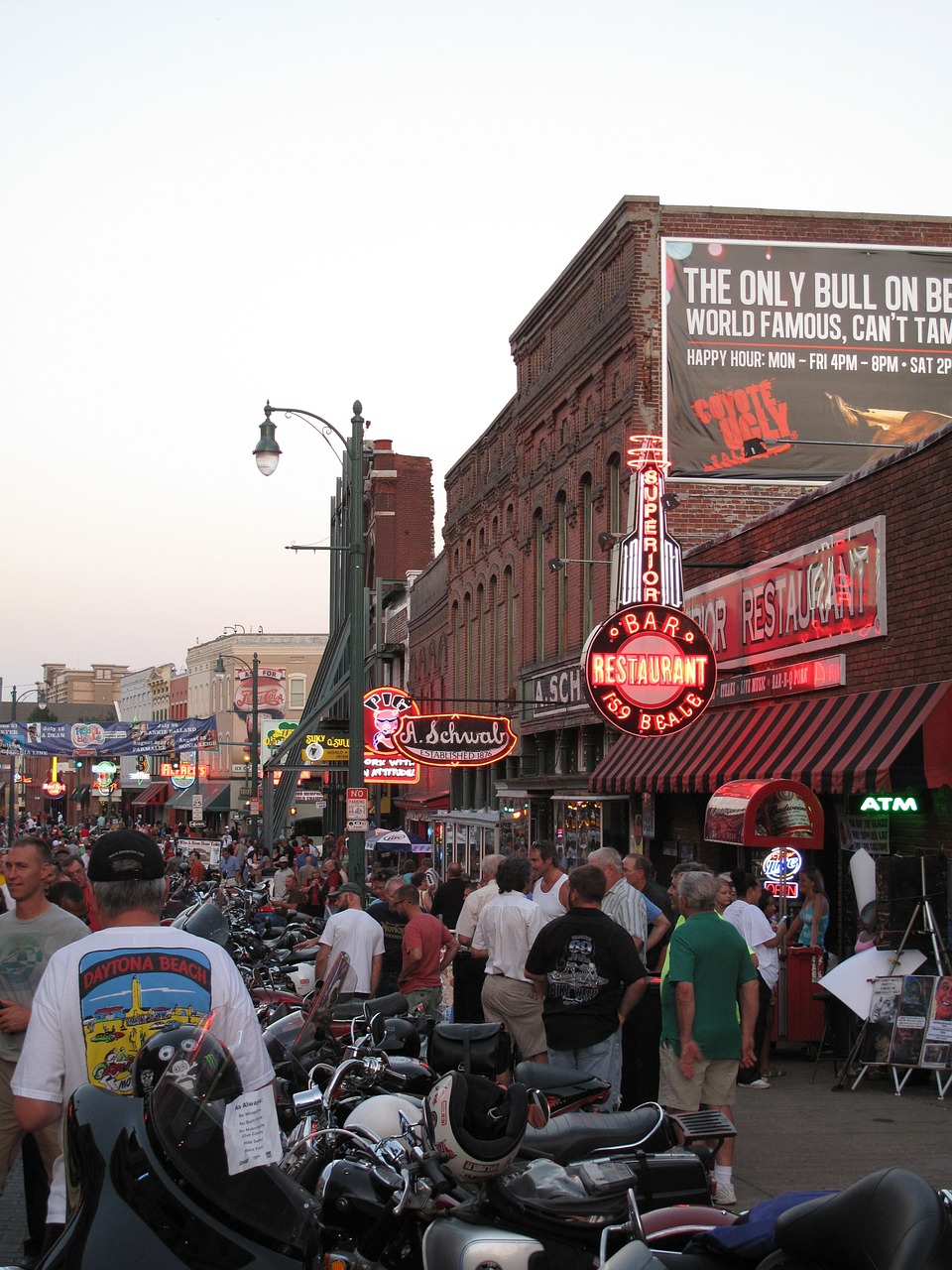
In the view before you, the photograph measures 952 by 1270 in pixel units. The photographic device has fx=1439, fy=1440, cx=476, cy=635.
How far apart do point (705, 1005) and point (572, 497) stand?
2016 cm

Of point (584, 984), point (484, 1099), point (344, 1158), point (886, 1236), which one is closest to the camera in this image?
point (886, 1236)

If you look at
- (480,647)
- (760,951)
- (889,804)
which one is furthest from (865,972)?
(480,647)

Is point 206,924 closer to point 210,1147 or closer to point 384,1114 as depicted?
point 384,1114

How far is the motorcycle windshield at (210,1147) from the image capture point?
3.49 metres

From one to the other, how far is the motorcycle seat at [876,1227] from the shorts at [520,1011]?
6.09 metres

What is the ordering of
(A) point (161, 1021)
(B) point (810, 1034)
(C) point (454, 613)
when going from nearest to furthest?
1. (A) point (161, 1021)
2. (B) point (810, 1034)
3. (C) point (454, 613)

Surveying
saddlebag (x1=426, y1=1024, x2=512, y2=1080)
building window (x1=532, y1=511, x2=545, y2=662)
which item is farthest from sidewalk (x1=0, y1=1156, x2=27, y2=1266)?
building window (x1=532, y1=511, x2=545, y2=662)

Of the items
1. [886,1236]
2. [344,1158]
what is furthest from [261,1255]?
[344,1158]

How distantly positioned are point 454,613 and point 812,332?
762 inches

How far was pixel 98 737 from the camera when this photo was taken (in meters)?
52.8

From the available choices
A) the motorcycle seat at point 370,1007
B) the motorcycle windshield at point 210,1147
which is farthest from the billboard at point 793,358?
the motorcycle windshield at point 210,1147

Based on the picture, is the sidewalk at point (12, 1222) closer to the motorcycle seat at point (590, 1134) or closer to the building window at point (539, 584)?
the motorcycle seat at point (590, 1134)

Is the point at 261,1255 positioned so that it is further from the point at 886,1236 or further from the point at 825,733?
the point at 825,733

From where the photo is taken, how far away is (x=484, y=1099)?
5230mm
